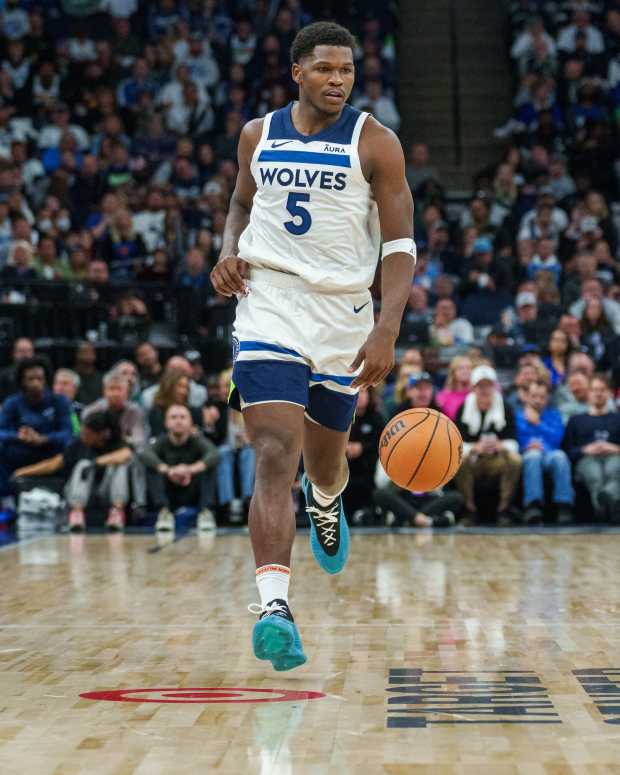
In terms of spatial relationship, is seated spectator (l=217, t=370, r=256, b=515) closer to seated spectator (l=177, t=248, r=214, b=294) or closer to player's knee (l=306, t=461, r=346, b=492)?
seated spectator (l=177, t=248, r=214, b=294)

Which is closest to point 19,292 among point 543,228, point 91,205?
point 91,205

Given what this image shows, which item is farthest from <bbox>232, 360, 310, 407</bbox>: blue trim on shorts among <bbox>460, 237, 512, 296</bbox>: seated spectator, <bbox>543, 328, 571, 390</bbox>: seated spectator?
<bbox>460, 237, 512, 296</bbox>: seated spectator

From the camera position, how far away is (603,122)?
62.6ft

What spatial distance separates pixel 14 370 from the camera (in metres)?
13.2

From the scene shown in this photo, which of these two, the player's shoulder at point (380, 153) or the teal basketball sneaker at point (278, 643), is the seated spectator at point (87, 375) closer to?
the player's shoulder at point (380, 153)

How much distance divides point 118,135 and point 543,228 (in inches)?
228

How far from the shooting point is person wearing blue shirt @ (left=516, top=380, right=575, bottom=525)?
39.6 feet

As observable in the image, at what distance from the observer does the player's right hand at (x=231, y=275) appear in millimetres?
5160

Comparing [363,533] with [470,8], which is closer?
[363,533]

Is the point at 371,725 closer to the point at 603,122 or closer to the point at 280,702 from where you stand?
the point at 280,702

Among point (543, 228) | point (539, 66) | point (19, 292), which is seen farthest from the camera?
point (539, 66)

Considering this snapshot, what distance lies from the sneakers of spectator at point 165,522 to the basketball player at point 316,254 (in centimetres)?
645

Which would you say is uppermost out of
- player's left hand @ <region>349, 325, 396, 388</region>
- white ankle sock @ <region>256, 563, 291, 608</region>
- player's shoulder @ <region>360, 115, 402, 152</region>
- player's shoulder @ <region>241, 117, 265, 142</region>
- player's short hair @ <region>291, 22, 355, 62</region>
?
player's short hair @ <region>291, 22, 355, 62</region>

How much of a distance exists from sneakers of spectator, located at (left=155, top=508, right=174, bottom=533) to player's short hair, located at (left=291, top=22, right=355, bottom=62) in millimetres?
6875
